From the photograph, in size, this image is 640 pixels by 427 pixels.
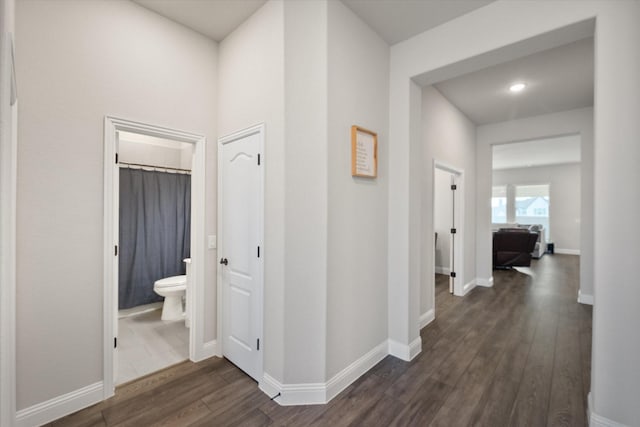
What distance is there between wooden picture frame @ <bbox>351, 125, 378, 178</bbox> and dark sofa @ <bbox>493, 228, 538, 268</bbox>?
5.40 meters

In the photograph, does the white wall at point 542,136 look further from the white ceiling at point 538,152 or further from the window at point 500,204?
the window at point 500,204

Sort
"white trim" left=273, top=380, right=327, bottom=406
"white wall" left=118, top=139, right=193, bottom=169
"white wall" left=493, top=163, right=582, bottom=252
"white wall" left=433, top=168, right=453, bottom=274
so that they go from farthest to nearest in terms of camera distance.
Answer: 1. "white wall" left=493, top=163, right=582, bottom=252
2. "white wall" left=433, top=168, right=453, bottom=274
3. "white wall" left=118, top=139, right=193, bottom=169
4. "white trim" left=273, top=380, right=327, bottom=406

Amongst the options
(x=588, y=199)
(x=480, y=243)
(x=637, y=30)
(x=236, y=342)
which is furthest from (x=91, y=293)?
(x=588, y=199)

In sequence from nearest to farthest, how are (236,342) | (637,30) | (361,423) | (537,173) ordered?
(637,30) < (361,423) < (236,342) < (537,173)

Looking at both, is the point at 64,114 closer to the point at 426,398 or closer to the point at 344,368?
the point at 344,368

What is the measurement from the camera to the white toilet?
348cm

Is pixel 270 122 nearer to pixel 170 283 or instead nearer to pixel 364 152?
pixel 364 152

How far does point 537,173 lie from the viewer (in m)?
9.63

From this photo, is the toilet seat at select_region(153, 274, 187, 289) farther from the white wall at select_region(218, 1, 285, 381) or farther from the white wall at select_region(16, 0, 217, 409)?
the white wall at select_region(218, 1, 285, 381)

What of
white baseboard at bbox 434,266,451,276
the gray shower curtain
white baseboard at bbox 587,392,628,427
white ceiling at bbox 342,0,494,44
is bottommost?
white baseboard at bbox 587,392,628,427

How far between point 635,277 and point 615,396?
0.72 meters

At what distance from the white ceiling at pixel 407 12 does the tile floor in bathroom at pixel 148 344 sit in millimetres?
3440

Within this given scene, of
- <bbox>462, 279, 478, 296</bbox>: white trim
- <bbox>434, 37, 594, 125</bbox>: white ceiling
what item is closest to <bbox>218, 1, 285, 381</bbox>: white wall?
<bbox>434, 37, 594, 125</bbox>: white ceiling

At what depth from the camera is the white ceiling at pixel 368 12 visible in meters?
2.22
